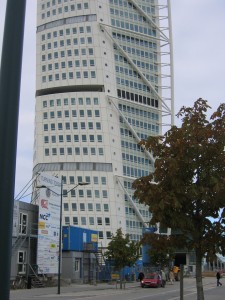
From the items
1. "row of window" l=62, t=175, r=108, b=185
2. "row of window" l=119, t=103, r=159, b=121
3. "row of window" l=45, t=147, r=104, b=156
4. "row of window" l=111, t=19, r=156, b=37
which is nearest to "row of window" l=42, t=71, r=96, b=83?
"row of window" l=119, t=103, r=159, b=121

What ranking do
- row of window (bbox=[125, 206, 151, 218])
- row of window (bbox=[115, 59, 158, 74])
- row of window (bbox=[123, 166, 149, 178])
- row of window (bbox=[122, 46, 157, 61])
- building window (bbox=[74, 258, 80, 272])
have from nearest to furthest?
1. building window (bbox=[74, 258, 80, 272])
2. row of window (bbox=[125, 206, 151, 218])
3. row of window (bbox=[123, 166, 149, 178])
4. row of window (bbox=[115, 59, 158, 74])
5. row of window (bbox=[122, 46, 157, 61])

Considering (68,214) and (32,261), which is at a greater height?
(68,214)

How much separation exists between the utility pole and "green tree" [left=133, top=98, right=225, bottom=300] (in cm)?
788

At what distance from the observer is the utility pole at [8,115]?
4.59m

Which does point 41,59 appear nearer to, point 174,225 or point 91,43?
point 91,43

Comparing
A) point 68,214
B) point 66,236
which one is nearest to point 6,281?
point 66,236

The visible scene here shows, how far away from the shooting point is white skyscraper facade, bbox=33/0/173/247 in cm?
10375

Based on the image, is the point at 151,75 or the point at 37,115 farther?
the point at 151,75

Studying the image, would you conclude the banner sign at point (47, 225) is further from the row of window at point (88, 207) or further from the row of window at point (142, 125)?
the row of window at point (142, 125)

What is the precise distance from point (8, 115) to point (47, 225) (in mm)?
41897

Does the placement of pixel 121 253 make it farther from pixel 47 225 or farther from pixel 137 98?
pixel 137 98

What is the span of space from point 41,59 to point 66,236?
2767 inches

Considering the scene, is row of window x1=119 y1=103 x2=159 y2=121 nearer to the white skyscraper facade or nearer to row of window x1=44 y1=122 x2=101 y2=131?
the white skyscraper facade

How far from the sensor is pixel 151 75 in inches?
4665
